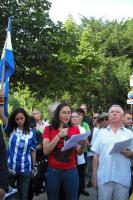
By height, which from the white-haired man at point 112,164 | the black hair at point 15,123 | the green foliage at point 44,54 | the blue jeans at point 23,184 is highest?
the green foliage at point 44,54

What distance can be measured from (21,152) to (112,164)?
5.93 ft

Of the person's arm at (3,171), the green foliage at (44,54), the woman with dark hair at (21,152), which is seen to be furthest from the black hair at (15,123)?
the green foliage at (44,54)

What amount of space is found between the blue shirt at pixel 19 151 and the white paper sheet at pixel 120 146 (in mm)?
1840

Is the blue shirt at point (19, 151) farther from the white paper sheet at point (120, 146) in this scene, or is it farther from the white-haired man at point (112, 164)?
the white paper sheet at point (120, 146)

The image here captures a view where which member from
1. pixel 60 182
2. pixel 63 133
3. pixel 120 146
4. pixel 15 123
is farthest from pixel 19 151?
pixel 120 146

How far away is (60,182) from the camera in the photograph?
6145mm

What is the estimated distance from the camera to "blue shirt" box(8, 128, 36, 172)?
7.13 metres

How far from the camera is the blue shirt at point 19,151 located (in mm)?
7129

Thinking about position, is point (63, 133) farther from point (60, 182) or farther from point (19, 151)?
point (19, 151)

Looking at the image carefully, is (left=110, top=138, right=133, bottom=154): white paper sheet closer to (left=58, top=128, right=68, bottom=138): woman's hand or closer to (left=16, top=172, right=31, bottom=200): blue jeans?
(left=58, top=128, right=68, bottom=138): woman's hand

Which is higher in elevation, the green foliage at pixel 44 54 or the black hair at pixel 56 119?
the green foliage at pixel 44 54

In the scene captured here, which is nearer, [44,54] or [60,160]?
[60,160]

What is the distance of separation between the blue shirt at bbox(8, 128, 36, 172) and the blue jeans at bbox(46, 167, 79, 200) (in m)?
1.09

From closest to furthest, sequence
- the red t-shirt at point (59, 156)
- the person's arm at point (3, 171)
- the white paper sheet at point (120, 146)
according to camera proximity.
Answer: the person's arm at point (3, 171), the white paper sheet at point (120, 146), the red t-shirt at point (59, 156)
